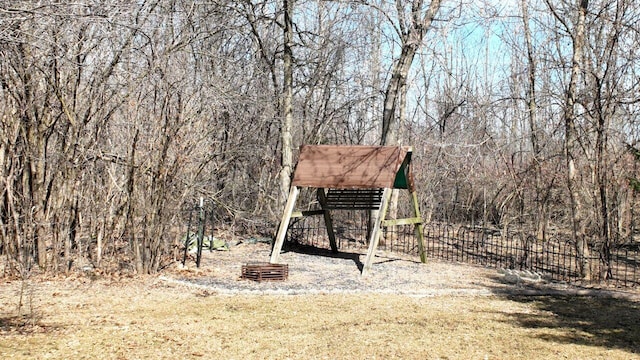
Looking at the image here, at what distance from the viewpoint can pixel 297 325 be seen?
6.39 m

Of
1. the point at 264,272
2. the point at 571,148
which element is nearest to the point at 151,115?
the point at 264,272

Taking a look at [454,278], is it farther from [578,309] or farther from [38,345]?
[38,345]

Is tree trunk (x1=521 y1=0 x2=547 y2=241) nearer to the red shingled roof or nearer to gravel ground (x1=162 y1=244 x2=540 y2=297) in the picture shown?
gravel ground (x1=162 y1=244 x2=540 y2=297)

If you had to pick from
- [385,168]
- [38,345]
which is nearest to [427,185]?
[385,168]

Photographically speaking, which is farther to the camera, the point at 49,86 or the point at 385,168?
the point at 385,168

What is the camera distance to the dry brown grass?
5422 mm

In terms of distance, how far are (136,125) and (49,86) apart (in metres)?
1.19

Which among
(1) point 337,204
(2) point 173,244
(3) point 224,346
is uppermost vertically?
(1) point 337,204

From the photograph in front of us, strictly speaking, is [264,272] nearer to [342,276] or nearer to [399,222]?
[342,276]

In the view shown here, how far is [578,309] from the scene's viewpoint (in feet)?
25.1

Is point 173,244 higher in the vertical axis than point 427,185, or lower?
lower

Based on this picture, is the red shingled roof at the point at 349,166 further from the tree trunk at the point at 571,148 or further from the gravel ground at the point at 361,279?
the tree trunk at the point at 571,148

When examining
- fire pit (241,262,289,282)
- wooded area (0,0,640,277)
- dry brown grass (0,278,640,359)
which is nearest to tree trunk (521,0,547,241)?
wooded area (0,0,640,277)

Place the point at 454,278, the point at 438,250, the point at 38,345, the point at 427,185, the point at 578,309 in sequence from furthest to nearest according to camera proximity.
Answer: the point at 427,185, the point at 438,250, the point at 454,278, the point at 578,309, the point at 38,345
